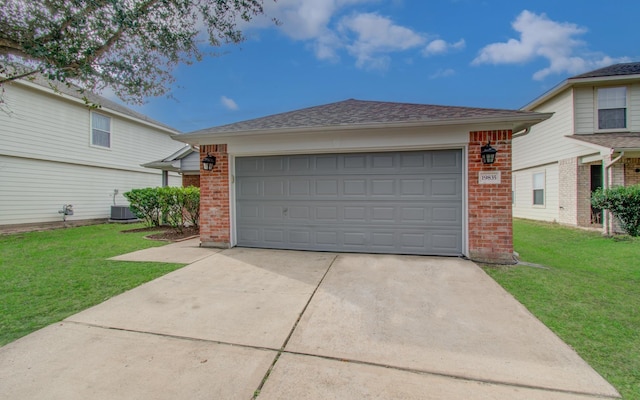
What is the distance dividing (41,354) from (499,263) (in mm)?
6507

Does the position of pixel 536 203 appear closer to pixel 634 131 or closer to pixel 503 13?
pixel 634 131

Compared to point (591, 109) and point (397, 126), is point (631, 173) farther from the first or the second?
point (397, 126)

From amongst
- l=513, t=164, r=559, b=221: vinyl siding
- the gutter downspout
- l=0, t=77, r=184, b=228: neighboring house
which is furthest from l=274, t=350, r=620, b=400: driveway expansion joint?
l=513, t=164, r=559, b=221: vinyl siding

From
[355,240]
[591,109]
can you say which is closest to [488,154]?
[355,240]

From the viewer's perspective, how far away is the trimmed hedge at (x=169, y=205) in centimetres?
889

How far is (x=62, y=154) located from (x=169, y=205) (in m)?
5.58

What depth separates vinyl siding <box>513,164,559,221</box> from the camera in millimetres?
11156

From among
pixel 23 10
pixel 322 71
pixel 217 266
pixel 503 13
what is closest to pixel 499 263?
pixel 217 266

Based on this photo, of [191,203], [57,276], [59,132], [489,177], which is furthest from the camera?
[59,132]

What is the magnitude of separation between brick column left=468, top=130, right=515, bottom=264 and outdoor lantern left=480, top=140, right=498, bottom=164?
0.09 m

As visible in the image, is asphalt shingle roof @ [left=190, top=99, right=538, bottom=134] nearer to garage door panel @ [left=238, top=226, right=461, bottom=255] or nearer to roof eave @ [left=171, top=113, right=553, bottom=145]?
roof eave @ [left=171, top=113, right=553, bottom=145]

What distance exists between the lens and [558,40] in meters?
14.0

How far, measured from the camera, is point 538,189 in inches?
483

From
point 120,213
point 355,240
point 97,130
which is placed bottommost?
point 355,240
